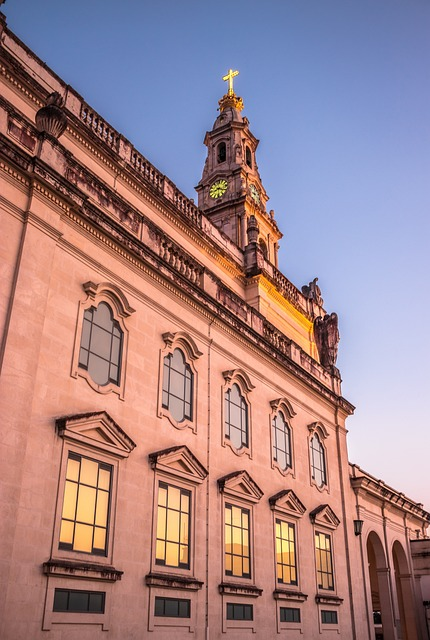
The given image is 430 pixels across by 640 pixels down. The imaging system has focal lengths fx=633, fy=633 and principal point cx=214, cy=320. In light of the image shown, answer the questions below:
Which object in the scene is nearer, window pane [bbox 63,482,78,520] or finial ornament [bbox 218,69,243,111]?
window pane [bbox 63,482,78,520]

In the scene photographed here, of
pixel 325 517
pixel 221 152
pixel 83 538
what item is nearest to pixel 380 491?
pixel 325 517

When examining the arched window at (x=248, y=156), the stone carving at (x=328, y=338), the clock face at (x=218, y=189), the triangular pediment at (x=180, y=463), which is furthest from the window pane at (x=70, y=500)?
the arched window at (x=248, y=156)

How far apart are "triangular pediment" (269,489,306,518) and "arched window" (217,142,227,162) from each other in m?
24.2

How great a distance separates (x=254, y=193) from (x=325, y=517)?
66.9 feet

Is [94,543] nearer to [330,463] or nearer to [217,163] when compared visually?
[330,463]

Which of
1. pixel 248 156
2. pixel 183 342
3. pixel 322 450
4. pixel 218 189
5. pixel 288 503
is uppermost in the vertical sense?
pixel 248 156

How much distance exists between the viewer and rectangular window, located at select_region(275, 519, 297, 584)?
19531 mm

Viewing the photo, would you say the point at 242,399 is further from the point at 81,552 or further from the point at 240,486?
the point at 81,552

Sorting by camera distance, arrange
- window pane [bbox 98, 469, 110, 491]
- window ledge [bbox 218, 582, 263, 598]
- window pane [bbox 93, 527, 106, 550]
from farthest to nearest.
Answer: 1. window ledge [bbox 218, 582, 263, 598]
2. window pane [bbox 98, 469, 110, 491]
3. window pane [bbox 93, 527, 106, 550]

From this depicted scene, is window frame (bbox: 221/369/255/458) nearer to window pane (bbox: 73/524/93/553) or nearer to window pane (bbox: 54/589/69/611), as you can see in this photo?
window pane (bbox: 73/524/93/553)

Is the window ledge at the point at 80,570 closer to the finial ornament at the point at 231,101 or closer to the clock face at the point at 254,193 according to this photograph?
the clock face at the point at 254,193

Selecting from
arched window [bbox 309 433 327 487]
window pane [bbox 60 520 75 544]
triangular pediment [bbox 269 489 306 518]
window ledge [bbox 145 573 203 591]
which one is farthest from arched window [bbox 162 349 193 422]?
arched window [bbox 309 433 327 487]

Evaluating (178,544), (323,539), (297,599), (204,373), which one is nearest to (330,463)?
(323,539)

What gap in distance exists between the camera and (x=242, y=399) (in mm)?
20234
